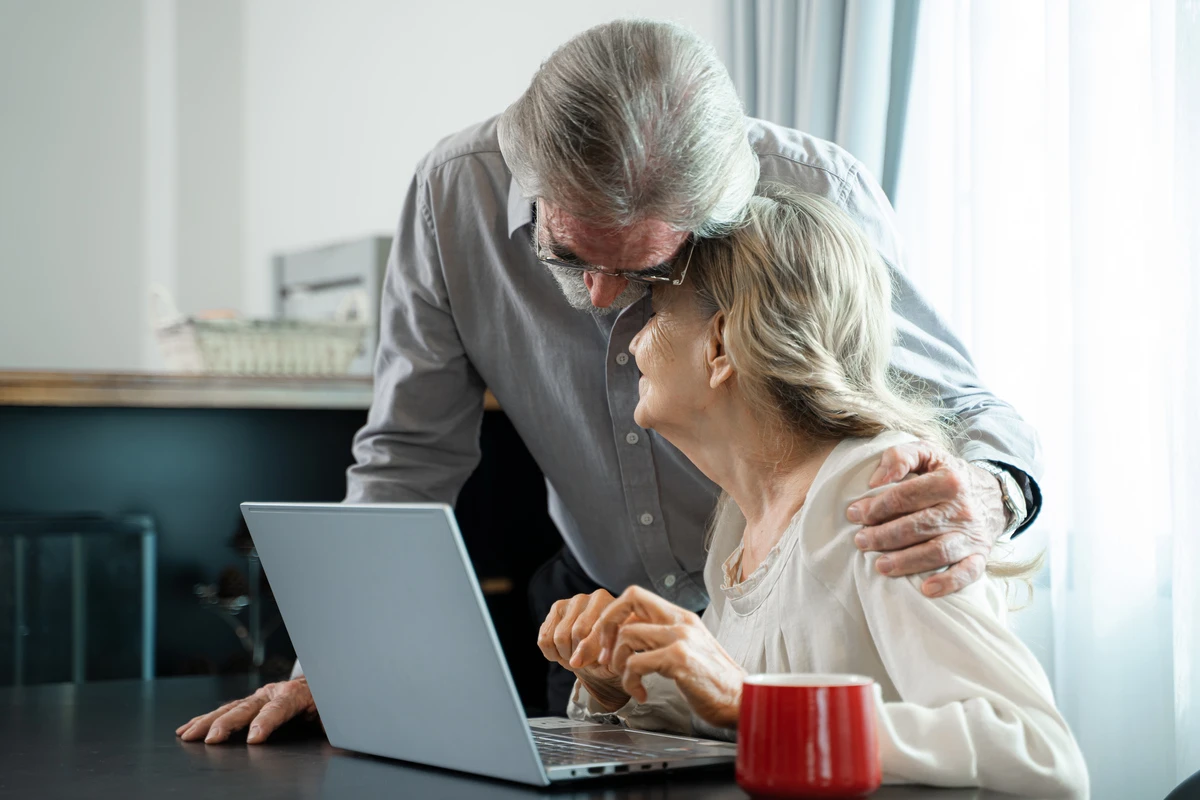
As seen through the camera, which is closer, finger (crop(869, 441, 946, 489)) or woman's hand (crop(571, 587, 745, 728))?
woman's hand (crop(571, 587, 745, 728))

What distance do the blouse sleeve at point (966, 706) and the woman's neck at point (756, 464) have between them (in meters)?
0.22

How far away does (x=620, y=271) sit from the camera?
125 centimetres

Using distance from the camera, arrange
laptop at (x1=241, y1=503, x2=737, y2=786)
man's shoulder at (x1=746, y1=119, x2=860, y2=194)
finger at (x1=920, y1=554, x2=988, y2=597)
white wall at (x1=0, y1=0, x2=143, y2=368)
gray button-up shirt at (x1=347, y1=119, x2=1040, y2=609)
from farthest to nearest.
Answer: white wall at (x1=0, y1=0, x2=143, y2=368) → gray button-up shirt at (x1=347, y1=119, x2=1040, y2=609) → man's shoulder at (x1=746, y1=119, x2=860, y2=194) → finger at (x1=920, y1=554, x2=988, y2=597) → laptop at (x1=241, y1=503, x2=737, y2=786)

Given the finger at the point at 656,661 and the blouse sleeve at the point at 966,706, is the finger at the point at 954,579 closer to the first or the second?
the blouse sleeve at the point at 966,706

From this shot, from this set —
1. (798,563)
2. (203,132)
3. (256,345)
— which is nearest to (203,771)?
(798,563)

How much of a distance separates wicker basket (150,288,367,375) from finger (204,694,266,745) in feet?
4.75

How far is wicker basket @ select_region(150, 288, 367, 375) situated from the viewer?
8.36 feet

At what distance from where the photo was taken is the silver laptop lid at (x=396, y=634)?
0.86m

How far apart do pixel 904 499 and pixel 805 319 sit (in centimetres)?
22

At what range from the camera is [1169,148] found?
1735mm

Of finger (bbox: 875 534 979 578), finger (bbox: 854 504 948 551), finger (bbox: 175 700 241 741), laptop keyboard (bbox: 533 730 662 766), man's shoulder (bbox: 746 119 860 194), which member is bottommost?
finger (bbox: 175 700 241 741)

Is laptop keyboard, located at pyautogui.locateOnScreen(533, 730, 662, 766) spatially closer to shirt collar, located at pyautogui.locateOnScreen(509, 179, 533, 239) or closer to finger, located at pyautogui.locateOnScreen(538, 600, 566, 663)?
finger, located at pyautogui.locateOnScreen(538, 600, 566, 663)

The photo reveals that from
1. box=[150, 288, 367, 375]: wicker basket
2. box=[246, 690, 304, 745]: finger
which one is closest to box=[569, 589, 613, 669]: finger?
box=[246, 690, 304, 745]: finger

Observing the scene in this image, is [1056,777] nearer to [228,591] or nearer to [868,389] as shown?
[868,389]
